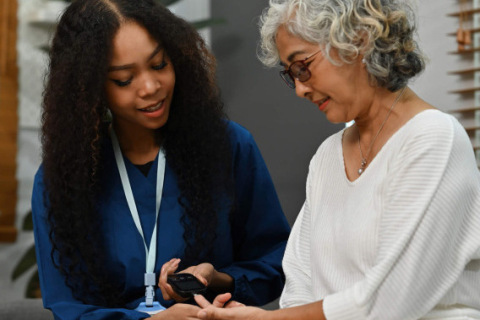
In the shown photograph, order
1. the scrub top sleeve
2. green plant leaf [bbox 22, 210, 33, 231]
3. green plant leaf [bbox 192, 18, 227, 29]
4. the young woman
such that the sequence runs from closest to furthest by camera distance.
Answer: the young woman
the scrub top sleeve
green plant leaf [bbox 192, 18, 227, 29]
green plant leaf [bbox 22, 210, 33, 231]

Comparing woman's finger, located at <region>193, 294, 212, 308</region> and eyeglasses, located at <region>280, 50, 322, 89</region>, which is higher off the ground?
eyeglasses, located at <region>280, 50, 322, 89</region>

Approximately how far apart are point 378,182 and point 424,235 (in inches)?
8.5

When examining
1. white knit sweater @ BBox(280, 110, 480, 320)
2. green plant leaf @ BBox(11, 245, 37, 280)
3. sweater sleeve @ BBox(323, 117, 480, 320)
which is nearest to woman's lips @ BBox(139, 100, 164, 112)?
white knit sweater @ BBox(280, 110, 480, 320)

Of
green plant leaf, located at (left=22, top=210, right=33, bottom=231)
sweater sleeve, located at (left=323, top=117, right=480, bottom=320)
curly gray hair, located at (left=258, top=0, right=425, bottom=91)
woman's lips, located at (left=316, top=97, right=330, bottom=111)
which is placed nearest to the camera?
sweater sleeve, located at (left=323, top=117, right=480, bottom=320)

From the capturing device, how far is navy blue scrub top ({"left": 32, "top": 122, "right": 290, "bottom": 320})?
2.40 meters

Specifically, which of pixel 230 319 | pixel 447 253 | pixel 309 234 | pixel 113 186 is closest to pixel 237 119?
pixel 113 186

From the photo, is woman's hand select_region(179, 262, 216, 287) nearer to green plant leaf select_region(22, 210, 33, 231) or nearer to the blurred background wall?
the blurred background wall

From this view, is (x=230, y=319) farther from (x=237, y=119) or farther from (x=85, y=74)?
(x=237, y=119)

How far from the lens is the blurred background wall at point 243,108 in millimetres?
3822

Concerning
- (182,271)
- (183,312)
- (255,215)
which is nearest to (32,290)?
(255,215)

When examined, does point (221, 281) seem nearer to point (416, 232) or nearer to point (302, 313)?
point (302, 313)

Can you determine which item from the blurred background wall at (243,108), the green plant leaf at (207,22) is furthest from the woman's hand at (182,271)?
the green plant leaf at (207,22)

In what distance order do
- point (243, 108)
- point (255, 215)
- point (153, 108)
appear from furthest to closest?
point (243, 108) < point (255, 215) < point (153, 108)

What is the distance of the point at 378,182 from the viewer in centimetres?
182
